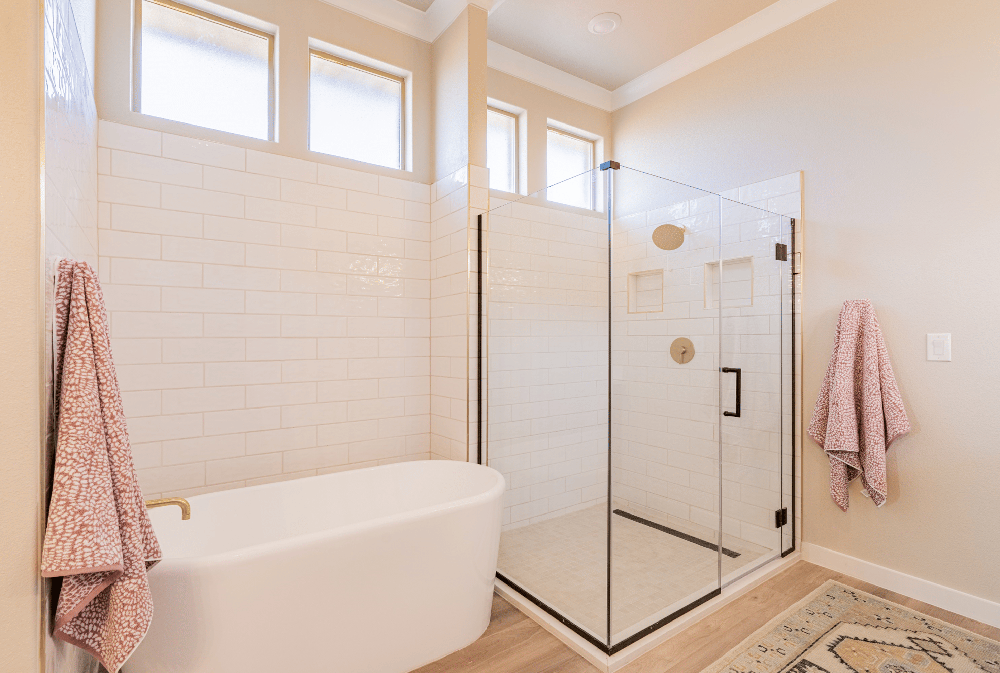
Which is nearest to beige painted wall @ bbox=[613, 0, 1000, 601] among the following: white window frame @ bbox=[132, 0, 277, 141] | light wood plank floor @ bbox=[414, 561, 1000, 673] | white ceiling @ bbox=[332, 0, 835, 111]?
white ceiling @ bbox=[332, 0, 835, 111]

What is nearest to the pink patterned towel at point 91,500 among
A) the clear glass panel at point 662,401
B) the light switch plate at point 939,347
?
the clear glass panel at point 662,401

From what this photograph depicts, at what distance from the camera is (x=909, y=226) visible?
2.29m

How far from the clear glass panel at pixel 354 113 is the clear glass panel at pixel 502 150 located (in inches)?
26.6

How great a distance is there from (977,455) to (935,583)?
0.63 m

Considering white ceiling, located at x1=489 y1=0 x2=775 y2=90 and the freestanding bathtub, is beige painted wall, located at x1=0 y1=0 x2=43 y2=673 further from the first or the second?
white ceiling, located at x1=489 y1=0 x2=775 y2=90

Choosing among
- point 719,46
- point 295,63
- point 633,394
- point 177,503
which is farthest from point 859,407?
point 295,63

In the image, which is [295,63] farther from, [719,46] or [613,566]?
[613,566]

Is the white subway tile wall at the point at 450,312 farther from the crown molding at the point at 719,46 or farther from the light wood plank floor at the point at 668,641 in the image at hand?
the crown molding at the point at 719,46

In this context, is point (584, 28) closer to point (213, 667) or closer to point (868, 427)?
point (868, 427)

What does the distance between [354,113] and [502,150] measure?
3.49 feet

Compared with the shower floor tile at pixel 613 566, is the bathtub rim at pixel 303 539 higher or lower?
higher

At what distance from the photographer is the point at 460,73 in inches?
108

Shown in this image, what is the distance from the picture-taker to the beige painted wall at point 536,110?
3.38 meters

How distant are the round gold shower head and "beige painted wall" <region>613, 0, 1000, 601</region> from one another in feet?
3.08
